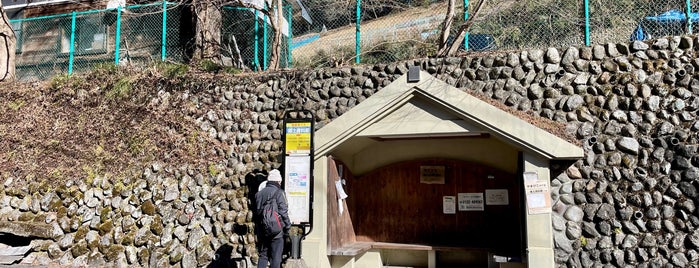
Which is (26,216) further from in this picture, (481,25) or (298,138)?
(481,25)

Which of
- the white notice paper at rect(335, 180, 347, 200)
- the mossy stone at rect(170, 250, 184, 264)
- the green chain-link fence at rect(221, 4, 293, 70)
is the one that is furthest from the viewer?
the green chain-link fence at rect(221, 4, 293, 70)

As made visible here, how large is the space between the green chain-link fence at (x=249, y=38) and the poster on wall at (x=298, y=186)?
404 centimetres

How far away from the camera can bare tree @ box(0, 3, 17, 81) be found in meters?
13.2

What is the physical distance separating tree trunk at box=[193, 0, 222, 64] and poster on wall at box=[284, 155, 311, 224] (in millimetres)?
5137

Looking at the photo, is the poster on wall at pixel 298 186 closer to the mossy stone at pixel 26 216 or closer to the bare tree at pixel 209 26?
the bare tree at pixel 209 26

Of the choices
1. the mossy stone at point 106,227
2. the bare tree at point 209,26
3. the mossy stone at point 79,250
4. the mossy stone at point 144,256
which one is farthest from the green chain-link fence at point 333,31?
the mossy stone at point 79,250

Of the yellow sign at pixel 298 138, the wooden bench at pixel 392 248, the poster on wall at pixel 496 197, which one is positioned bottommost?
the wooden bench at pixel 392 248

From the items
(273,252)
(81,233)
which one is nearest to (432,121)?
(273,252)

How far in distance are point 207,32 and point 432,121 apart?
277 inches

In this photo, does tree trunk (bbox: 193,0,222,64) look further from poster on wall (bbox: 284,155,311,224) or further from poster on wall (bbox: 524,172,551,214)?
poster on wall (bbox: 524,172,551,214)

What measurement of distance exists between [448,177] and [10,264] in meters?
7.81

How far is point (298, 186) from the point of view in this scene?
8.35 meters

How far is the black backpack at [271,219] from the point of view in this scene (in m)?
7.21

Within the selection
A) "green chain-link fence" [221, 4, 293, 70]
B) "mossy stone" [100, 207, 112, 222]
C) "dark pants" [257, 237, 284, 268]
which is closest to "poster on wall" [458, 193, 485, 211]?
"dark pants" [257, 237, 284, 268]
